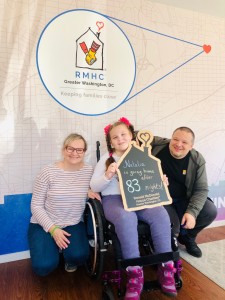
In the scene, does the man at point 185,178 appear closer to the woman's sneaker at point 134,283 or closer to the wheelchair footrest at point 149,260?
the wheelchair footrest at point 149,260

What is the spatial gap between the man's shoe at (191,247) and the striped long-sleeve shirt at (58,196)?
963 millimetres

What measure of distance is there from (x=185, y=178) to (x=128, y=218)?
80cm

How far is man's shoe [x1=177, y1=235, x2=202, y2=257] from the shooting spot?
7.29 ft

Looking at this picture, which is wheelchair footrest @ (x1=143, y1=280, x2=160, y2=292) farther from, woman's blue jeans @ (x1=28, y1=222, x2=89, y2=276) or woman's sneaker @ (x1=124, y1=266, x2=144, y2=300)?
woman's blue jeans @ (x1=28, y1=222, x2=89, y2=276)

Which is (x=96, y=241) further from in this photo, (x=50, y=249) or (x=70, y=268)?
(x=70, y=268)

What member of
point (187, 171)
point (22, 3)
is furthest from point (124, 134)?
point (22, 3)

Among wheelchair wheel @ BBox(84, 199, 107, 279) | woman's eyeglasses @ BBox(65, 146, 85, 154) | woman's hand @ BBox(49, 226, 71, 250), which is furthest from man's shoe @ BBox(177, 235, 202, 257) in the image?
woman's eyeglasses @ BBox(65, 146, 85, 154)

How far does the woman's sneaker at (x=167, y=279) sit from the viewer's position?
1.55 m

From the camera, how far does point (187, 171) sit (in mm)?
2223

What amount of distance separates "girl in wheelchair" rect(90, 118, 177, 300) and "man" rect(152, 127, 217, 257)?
16.7 inches

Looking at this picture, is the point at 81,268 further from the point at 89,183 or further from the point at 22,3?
the point at 22,3

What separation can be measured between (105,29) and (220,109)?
1.46 m

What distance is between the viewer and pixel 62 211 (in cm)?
193

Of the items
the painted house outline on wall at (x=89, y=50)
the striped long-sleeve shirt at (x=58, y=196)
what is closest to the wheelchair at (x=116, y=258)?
the striped long-sleeve shirt at (x=58, y=196)
